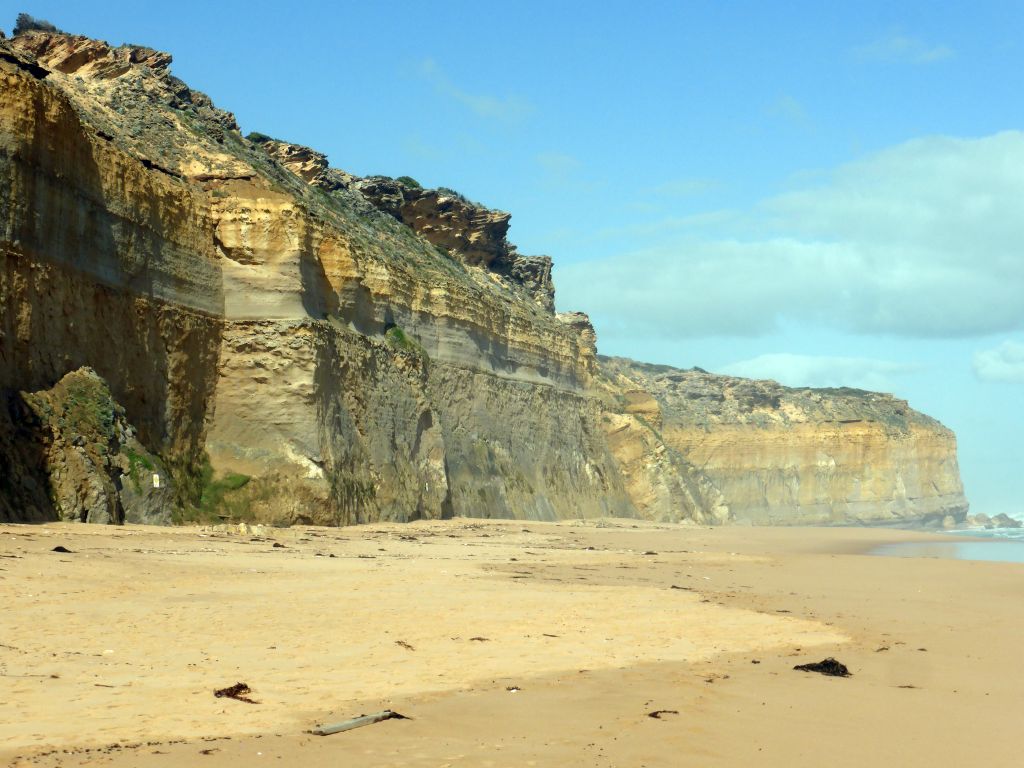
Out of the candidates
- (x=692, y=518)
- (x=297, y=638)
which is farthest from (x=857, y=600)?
(x=692, y=518)

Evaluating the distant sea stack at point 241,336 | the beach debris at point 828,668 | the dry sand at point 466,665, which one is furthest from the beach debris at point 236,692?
the distant sea stack at point 241,336

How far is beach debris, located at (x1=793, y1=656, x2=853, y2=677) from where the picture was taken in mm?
7961

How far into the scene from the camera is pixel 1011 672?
843cm

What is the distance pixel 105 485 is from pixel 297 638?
1100 centimetres

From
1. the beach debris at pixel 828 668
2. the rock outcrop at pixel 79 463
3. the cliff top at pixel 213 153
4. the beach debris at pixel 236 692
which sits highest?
the cliff top at pixel 213 153

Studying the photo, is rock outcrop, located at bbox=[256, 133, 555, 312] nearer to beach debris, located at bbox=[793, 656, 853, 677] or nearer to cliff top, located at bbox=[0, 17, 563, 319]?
cliff top, located at bbox=[0, 17, 563, 319]

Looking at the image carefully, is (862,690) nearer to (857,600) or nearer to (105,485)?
(857,600)

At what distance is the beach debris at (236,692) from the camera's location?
20.3 ft

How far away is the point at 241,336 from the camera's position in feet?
83.5

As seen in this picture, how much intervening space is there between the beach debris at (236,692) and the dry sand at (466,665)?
3.2 inches

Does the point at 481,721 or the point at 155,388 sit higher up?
the point at 155,388

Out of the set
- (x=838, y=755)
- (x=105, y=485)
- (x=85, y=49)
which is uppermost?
(x=85, y=49)

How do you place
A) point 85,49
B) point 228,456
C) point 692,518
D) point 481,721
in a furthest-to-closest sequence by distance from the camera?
point 692,518 < point 85,49 < point 228,456 < point 481,721

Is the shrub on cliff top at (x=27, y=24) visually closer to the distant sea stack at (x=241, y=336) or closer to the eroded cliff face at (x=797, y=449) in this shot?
the distant sea stack at (x=241, y=336)
